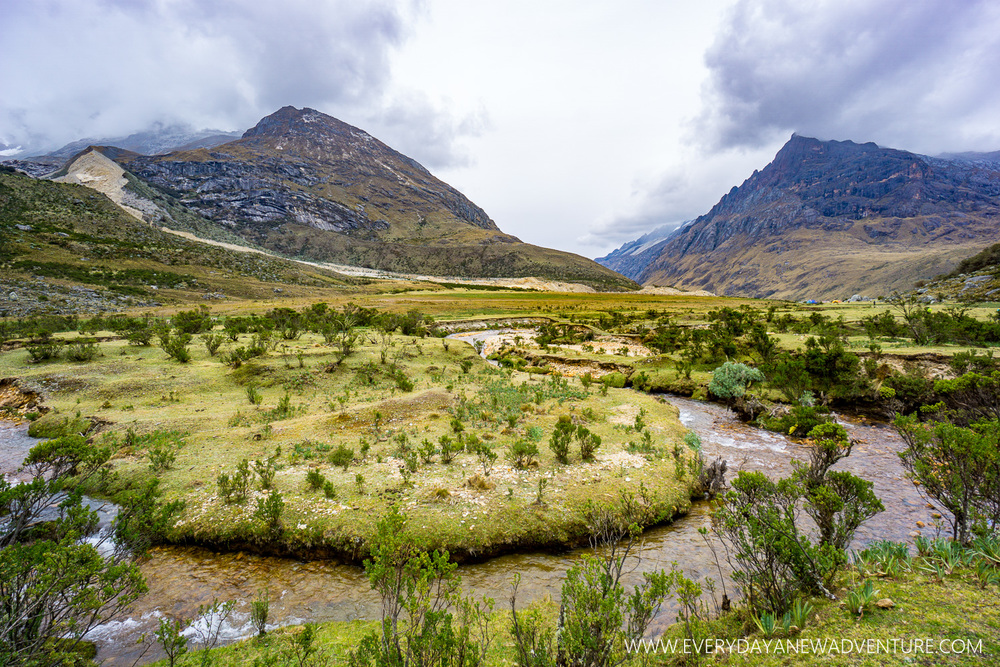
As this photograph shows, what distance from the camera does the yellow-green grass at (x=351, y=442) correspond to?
840 cm

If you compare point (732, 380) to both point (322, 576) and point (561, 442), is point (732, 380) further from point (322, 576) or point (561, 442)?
point (322, 576)

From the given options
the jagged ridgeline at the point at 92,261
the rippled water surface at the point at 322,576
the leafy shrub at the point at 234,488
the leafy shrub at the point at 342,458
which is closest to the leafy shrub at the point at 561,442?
the rippled water surface at the point at 322,576

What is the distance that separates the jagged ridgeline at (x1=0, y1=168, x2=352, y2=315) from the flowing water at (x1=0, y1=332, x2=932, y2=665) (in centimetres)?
5144

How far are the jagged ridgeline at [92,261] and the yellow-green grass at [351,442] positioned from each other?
35.7m

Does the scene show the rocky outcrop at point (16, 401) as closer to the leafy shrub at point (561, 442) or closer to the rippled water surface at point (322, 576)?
the rippled water surface at point (322, 576)

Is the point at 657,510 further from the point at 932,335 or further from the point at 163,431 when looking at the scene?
the point at 932,335

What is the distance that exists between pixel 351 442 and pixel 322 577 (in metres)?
5.35

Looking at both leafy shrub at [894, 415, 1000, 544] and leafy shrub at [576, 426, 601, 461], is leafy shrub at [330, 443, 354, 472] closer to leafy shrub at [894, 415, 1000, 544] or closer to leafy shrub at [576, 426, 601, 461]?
leafy shrub at [576, 426, 601, 461]

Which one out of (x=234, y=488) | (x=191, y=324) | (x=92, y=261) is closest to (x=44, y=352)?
(x=191, y=324)

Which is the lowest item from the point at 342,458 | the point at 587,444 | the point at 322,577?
the point at 322,577

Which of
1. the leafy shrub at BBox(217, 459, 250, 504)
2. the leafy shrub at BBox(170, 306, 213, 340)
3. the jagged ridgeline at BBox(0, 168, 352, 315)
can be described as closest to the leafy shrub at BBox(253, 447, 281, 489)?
the leafy shrub at BBox(217, 459, 250, 504)

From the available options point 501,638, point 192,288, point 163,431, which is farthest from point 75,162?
point 501,638

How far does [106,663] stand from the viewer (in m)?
5.38

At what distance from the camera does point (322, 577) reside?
737 cm
